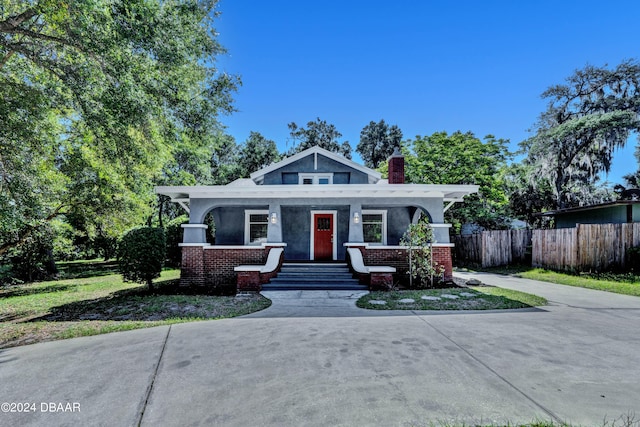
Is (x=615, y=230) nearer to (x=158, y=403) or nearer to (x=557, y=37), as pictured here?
(x=557, y=37)

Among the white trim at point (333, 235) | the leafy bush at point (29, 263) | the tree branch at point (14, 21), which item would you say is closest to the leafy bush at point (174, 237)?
the leafy bush at point (29, 263)

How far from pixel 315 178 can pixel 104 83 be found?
9104 mm

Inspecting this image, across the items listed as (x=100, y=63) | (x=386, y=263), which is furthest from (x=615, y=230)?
(x=100, y=63)

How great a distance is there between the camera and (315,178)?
1449 centimetres

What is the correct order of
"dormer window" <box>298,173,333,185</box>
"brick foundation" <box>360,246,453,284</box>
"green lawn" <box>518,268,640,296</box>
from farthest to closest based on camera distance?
"dormer window" <box>298,173,333,185</box> → "brick foundation" <box>360,246,453,284</box> → "green lawn" <box>518,268,640,296</box>

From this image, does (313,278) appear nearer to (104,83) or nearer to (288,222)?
(288,222)

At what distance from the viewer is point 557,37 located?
12758mm

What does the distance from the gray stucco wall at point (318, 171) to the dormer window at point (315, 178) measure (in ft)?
0.52

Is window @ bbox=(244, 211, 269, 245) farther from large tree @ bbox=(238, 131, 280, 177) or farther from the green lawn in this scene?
large tree @ bbox=(238, 131, 280, 177)

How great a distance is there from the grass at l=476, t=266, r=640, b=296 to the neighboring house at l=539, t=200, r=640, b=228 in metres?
4.77

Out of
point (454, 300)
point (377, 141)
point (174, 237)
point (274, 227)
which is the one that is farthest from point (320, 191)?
point (377, 141)

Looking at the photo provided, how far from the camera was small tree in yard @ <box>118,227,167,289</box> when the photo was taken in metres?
9.24

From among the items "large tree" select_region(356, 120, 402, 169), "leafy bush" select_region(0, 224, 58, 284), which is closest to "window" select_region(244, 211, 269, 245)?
"leafy bush" select_region(0, 224, 58, 284)

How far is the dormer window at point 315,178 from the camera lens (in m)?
14.5
